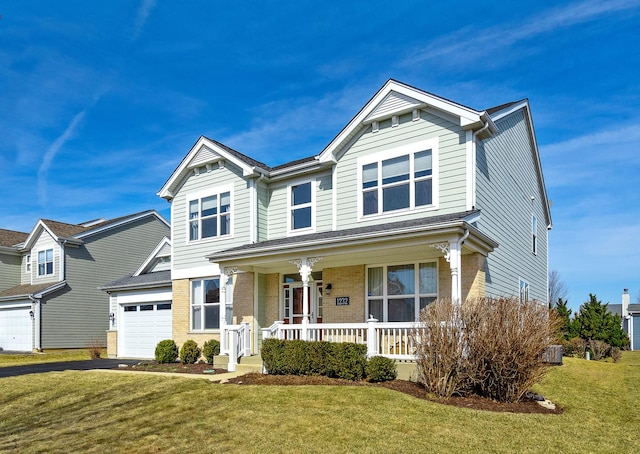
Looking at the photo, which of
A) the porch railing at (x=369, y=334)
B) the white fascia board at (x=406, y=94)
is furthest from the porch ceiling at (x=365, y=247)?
the white fascia board at (x=406, y=94)

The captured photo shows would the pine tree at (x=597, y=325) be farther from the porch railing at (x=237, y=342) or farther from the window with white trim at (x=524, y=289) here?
the porch railing at (x=237, y=342)

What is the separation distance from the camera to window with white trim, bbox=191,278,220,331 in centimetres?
1848

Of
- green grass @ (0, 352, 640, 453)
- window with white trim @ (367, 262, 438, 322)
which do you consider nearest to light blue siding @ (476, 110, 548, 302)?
window with white trim @ (367, 262, 438, 322)

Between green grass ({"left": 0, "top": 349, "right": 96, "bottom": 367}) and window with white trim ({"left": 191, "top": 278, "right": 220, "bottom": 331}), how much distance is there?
336 inches

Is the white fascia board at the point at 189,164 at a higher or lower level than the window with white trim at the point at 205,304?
higher

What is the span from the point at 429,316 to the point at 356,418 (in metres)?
2.79

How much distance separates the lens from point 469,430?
26.3 ft

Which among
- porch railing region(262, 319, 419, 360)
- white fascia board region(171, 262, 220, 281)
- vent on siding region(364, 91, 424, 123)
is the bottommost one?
porch railing region(262, 319, 419, 360)

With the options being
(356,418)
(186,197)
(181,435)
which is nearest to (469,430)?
(356,418)

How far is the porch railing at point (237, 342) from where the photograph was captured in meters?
15.3

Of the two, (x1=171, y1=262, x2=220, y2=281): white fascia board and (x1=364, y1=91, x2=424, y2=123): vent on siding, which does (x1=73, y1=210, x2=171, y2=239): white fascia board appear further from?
(x1=364, y1=91, x2=424, y2=123): vent on siding

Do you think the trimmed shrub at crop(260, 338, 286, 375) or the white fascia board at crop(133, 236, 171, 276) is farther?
the white fascia board at crop(133, 236, 171, 276)

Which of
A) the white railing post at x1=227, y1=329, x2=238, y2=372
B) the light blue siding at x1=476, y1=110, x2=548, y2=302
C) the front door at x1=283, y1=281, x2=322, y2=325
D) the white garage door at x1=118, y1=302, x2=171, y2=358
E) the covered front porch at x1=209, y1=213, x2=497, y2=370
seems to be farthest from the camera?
the white garage door at x1=118, y1=302, x2=171, y2=358

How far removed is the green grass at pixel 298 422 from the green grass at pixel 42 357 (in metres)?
11.4
